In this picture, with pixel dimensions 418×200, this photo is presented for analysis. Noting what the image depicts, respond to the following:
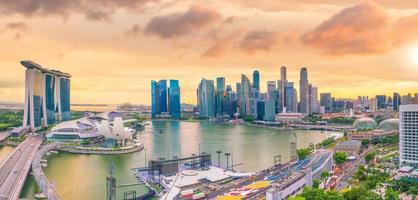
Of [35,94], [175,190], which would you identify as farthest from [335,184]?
[35,94]

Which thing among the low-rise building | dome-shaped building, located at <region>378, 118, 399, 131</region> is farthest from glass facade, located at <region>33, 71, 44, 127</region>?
dome-shaped building, located at <region>378, 118, 399, 131</region>

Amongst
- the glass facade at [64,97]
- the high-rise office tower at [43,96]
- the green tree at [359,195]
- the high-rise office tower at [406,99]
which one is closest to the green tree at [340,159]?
the green tree at [359,195]

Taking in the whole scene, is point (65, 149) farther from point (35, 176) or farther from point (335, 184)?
point (335, 184)

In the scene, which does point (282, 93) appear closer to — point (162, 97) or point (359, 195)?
point (162, 97)

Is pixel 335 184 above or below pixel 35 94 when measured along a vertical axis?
below

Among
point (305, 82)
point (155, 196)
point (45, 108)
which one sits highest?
point (305, 82)

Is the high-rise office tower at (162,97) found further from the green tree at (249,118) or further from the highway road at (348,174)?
the highway road at (348,174)

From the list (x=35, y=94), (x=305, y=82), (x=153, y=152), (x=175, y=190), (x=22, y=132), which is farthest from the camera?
(x=305, y=82)
